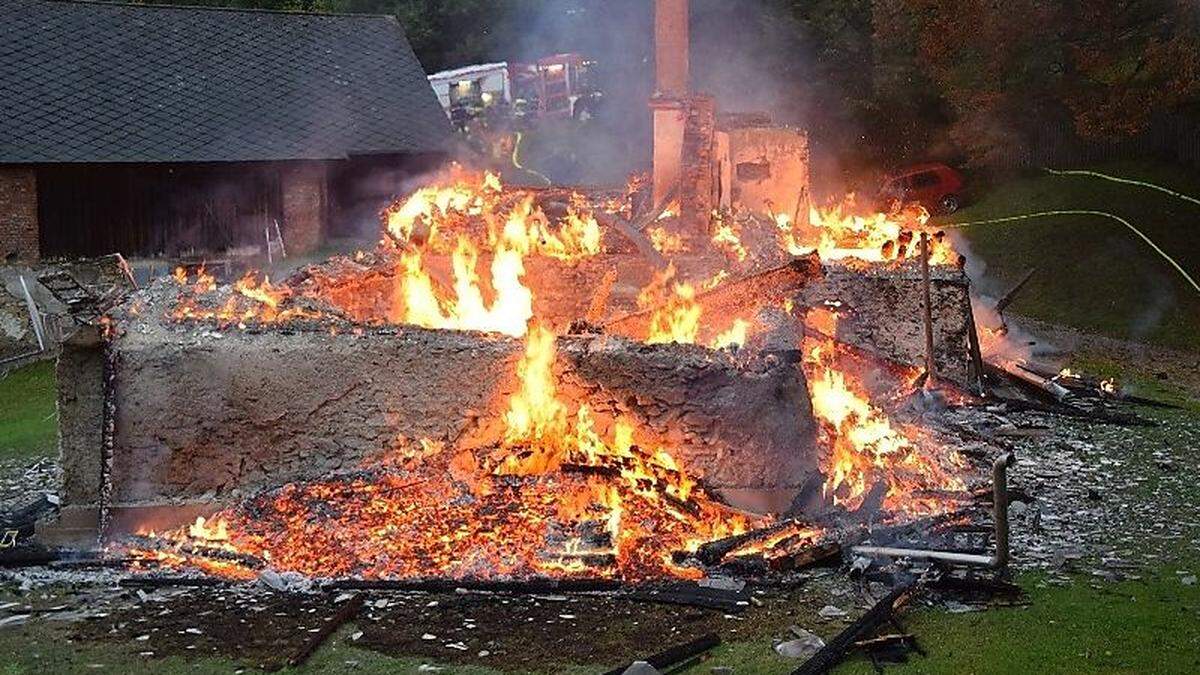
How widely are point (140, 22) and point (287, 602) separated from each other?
825 inches

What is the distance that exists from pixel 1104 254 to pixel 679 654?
21.4 metres

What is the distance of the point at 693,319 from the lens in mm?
12680

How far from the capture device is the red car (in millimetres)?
33625

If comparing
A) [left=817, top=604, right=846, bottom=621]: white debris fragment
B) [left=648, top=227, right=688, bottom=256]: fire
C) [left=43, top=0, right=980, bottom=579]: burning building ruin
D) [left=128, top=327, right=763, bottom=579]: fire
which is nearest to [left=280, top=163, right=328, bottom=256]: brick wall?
[left=648, top=227, right=688, bottom=256]: fire

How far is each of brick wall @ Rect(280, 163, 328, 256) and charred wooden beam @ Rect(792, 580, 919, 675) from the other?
1955 cm

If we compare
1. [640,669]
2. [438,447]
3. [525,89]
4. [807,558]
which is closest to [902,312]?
[807,558]

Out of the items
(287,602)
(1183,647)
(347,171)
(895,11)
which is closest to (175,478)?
(287,602)

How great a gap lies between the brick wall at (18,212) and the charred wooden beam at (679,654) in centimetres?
1794

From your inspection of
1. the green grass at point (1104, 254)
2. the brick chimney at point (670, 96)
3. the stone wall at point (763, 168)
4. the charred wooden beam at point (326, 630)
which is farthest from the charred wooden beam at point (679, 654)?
the green grass at point (1104, 254)

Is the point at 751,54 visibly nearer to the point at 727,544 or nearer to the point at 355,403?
the point at 355,403

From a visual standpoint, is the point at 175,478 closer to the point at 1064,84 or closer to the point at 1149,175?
the point at 1064,84

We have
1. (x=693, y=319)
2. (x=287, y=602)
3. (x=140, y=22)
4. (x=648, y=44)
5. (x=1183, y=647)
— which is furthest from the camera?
(x=648, y=44)

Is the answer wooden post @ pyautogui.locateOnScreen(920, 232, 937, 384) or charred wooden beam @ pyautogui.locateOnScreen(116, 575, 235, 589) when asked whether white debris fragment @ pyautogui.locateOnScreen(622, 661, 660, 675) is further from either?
wooden post @ pyautogui.locateOnScreen(920, 232, 937, 384)

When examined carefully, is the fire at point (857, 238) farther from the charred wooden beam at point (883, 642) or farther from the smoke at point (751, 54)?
the smoke at point (751, 54)
